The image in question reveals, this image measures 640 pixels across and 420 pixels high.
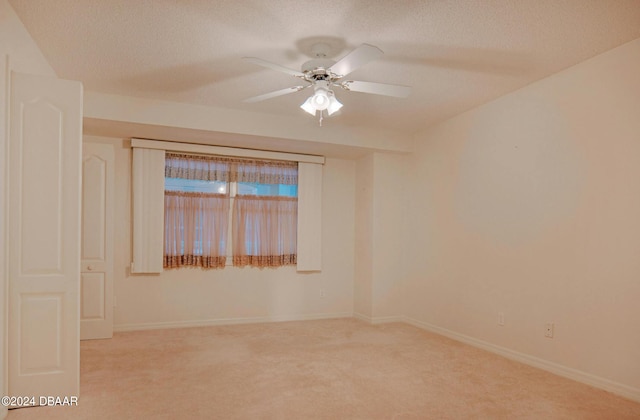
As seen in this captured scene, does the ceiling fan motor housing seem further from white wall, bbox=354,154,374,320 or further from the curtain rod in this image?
white wall, bbox=354,154,374,320

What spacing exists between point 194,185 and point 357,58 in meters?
3.19

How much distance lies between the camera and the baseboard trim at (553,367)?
9.20 feet

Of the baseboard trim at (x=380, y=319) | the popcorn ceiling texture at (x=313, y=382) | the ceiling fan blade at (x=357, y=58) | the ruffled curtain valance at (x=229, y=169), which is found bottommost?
the baseboard trim at (x=380, y=319)

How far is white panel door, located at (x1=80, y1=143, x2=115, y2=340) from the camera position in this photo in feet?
14.0

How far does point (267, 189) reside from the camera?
5.31 metres

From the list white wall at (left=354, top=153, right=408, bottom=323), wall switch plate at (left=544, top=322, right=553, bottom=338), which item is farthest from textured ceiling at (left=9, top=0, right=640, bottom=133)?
wall switch plate at (left=544, top=322, right=553, bottom=338)

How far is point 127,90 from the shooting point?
3.81m

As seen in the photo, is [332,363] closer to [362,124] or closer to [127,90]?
[362,124]

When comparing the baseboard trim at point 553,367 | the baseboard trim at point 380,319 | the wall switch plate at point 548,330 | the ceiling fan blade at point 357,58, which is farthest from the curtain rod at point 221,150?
the wall switch plate at point 548,330

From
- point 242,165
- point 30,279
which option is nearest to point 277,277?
point 242,165

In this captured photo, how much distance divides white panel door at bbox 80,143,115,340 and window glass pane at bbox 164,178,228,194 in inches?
26.2

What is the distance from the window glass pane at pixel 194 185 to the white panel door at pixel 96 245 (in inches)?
26.2

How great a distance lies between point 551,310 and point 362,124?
2.84m

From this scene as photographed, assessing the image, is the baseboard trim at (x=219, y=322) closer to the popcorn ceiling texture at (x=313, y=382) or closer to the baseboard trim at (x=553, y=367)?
the popcorn ceiling texture at (x=313, y=382)
